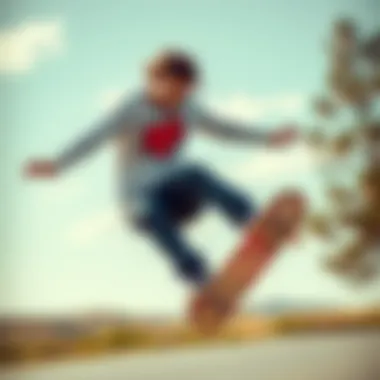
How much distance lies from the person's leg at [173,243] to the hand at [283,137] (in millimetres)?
235

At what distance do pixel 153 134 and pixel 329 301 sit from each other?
438mm

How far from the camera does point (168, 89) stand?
1465 millimetres

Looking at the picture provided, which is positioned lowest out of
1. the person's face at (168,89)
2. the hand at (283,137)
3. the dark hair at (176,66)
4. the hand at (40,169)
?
the hand at (40,169)

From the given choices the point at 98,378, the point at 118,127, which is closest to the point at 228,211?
the point at 118,127

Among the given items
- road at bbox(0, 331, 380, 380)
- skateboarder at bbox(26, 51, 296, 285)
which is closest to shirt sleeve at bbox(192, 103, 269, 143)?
skateboarder at bbox(26, 51, 296, 285)

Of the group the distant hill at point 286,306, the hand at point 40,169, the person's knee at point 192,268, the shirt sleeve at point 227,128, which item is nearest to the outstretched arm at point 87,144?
the hand at point 40,169

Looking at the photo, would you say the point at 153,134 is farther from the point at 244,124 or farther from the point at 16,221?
the point at 16,221

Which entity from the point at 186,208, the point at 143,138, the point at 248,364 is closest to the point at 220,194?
the point at 186,208

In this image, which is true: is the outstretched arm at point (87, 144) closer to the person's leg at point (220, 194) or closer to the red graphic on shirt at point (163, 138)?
the red graphic on shirt at point (163, 138)

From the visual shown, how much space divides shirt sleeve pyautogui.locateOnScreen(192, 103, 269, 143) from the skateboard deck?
0.12m

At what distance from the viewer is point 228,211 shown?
1464mm

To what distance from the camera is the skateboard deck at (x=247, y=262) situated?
1437mm

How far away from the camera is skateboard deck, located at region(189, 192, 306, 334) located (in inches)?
56.6

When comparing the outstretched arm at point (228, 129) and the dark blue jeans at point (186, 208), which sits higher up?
the outstretched arm at point (228, 129)
